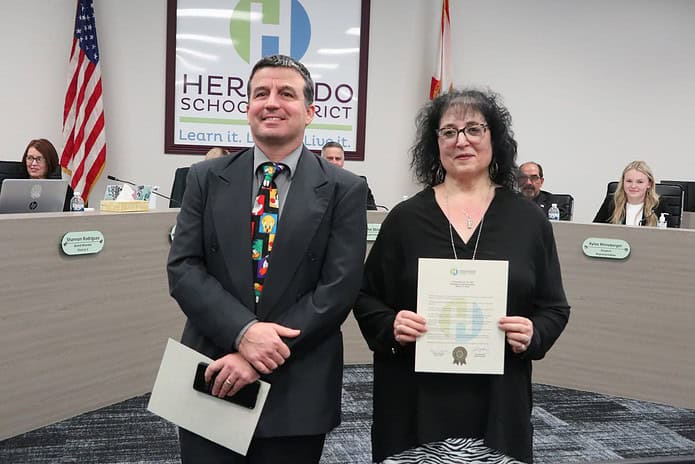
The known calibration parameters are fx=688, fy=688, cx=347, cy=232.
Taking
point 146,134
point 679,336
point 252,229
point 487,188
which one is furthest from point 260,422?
point 146,134

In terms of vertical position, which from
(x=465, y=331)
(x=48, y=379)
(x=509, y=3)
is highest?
(x=509, y=3)

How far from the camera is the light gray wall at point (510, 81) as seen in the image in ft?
19.8

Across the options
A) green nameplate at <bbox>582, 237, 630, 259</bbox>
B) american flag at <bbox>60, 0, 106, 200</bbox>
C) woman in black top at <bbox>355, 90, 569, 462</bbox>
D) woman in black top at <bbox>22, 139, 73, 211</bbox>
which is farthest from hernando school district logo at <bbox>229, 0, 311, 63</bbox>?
woman in black top at <bbox>355, 90, 569, 462</bbox>

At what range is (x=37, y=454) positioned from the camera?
2979 millimetres

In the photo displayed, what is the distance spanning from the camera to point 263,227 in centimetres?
151

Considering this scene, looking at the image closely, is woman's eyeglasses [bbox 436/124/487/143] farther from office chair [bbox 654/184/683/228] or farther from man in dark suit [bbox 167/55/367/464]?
office chair [bbox 654/184/683/228]

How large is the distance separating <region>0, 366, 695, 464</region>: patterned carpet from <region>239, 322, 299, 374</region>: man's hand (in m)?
1.70

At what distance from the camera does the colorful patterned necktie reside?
1.50 meters

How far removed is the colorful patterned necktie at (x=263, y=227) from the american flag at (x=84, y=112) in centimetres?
489

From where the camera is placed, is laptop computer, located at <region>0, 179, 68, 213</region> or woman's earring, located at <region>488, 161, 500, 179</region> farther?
laptop computer, located at <region>0, 179, 68, 213</region>

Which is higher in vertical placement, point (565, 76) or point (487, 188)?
point (565, 76)

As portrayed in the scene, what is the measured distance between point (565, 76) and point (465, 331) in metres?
6.44

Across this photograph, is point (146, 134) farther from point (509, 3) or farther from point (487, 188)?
point (487, 188)

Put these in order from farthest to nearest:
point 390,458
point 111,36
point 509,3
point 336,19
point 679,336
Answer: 1. point 509,3
2. point 336,19
3. point 111,36
4. point 679,336
5. point 390,458
